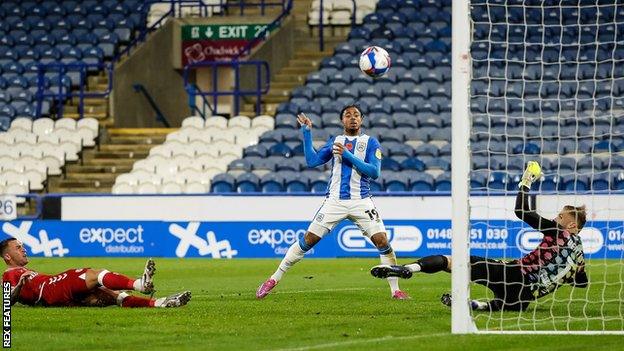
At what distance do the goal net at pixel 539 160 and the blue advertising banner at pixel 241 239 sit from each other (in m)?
0.08

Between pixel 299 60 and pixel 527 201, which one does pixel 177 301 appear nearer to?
pixel 527 201

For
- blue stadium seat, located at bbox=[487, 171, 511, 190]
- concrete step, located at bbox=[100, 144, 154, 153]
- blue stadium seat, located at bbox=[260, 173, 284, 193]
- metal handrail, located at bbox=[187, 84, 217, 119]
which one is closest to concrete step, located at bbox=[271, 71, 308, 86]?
metal handrail, located at bbox=[187, 84, 217, 119]

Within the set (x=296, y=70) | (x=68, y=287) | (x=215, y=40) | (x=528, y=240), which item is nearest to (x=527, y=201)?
(x=68, y=287)

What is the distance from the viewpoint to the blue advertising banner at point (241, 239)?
23.4 meters

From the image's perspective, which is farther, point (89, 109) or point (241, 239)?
point (89, 109)

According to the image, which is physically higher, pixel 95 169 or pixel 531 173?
pixel 531 173

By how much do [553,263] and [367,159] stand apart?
8.73ft

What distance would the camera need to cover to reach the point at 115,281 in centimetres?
1312

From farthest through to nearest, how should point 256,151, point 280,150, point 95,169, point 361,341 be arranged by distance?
point 95,169
point 256,151
point 280,150
point 361,341

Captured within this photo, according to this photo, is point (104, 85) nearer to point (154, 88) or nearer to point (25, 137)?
point (154, 88)

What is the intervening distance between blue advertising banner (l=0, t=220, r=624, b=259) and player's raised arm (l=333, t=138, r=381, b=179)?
8724 millimetres

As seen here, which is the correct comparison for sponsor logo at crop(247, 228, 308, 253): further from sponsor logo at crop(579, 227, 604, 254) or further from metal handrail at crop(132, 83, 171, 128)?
metal handrail at crop(132, 83, 171, 128)

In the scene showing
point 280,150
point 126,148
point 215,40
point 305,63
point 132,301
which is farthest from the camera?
point 215,40

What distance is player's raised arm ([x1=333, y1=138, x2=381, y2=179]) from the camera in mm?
14034
